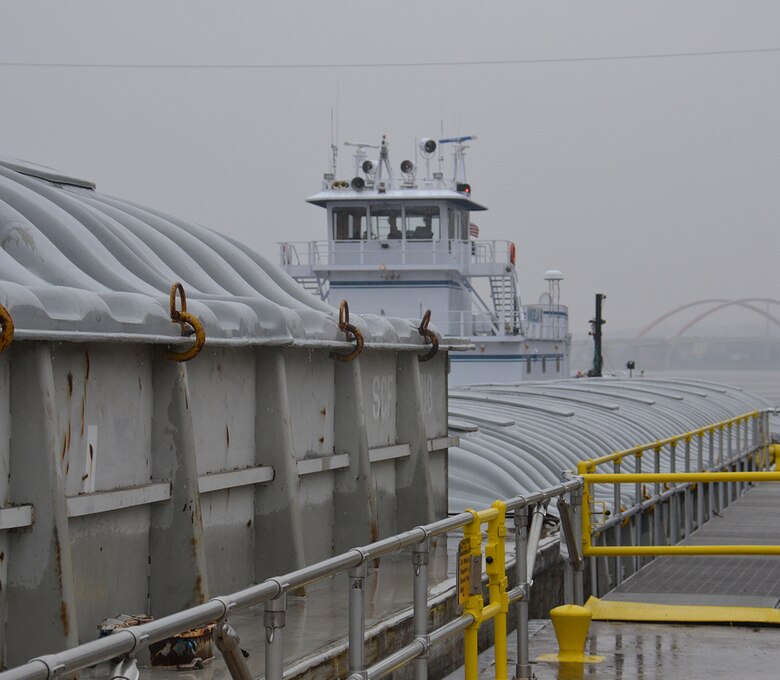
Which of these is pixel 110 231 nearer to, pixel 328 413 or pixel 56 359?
pixel 328 413

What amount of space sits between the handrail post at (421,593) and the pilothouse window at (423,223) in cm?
4192

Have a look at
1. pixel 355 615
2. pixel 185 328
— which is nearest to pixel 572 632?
pixel 185 328

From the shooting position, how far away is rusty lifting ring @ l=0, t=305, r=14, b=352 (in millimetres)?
5918

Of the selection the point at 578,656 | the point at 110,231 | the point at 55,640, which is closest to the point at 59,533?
the point at 55,640

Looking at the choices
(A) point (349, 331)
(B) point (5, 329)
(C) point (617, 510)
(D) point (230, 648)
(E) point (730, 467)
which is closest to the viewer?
(D) point (230, 648)

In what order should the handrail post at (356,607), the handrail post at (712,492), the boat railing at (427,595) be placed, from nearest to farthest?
the boat railing at (427,595), the handrail post at (356,607), the handrail post at (712,492)

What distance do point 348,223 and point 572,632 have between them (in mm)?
40035

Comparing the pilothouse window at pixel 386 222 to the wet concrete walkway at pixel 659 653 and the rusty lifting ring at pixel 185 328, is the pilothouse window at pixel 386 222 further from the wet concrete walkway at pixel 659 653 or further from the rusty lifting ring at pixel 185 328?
the rusty lifting ring at pixel 185 328

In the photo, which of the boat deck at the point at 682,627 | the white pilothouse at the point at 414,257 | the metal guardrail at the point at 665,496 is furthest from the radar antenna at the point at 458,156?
the boat deck at the point at 682,627

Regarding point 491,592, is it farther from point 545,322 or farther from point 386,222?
point 545,322

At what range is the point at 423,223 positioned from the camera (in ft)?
160

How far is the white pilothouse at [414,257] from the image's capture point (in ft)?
156

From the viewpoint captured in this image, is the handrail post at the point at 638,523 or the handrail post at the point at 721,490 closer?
the handrail post at the point at 638,523

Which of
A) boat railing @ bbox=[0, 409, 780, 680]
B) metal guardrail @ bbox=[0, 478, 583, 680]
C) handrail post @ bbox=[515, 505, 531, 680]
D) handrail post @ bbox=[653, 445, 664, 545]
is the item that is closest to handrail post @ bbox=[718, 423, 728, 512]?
handrail post @ bbox=[653, 445, 664, 545]
